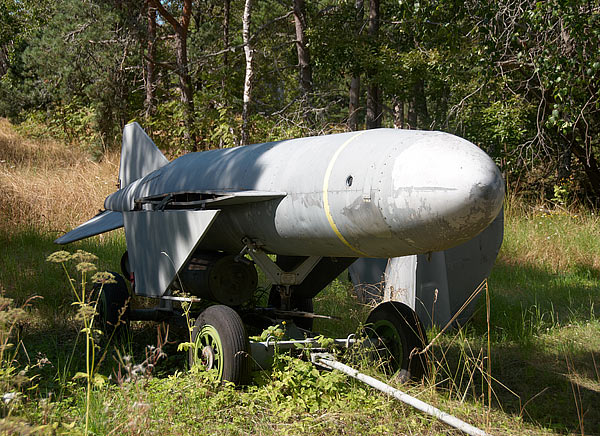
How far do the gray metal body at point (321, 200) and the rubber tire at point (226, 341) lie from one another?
20.2 inches

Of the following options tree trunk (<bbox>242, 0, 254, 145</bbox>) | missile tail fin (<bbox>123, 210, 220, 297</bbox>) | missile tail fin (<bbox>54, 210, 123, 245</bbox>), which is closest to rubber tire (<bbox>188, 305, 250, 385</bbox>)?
missile tail fin (<bbox>123, 210, 220, 297</bbox>)

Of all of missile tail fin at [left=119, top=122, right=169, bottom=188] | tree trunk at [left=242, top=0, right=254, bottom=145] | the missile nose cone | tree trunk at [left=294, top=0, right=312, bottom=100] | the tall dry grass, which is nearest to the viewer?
the missile nose cone

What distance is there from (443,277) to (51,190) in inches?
313

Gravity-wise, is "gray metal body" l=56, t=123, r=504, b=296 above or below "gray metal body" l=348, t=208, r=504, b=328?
above

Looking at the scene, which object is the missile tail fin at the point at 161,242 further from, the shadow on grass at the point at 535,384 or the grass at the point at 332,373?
the shadow on grass at the point at 535,384

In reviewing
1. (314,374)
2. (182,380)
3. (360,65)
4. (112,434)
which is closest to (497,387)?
(314,374)

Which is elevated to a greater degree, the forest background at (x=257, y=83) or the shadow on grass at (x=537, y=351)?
the forest background at (x=257, y=83)

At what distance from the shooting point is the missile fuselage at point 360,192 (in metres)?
3.13

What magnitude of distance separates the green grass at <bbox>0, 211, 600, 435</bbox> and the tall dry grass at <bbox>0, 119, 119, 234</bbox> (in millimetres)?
1058

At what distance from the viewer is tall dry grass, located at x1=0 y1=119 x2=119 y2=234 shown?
9.81 meters

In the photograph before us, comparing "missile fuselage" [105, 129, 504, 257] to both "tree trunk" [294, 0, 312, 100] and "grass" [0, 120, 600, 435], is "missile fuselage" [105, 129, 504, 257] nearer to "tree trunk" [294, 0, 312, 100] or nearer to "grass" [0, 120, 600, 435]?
"grass" [0, 120, 600, 435]

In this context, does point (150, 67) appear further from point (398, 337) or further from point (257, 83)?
point (398, 337)

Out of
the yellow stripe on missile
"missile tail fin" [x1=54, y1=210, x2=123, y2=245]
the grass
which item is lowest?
the grass

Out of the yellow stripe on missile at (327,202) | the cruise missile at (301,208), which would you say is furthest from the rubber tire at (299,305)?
the yellow stripe on missile at (327,202)
